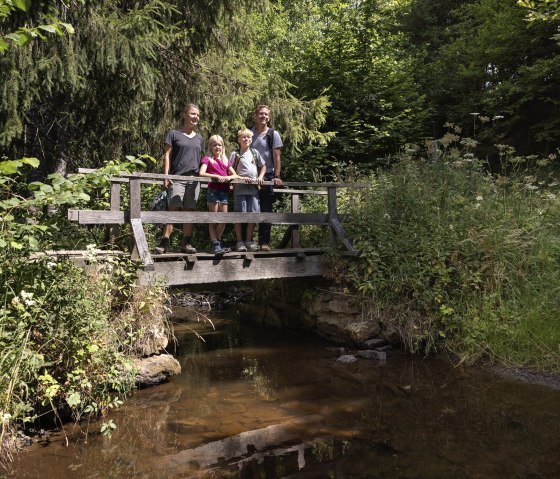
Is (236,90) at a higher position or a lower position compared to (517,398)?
higher

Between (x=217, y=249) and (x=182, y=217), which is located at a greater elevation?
(x=182, y=217)

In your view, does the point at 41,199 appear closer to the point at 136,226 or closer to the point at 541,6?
the point at 136,226

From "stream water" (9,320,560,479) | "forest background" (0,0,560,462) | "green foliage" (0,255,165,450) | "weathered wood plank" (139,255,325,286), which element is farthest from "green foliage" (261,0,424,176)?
"green foliage" (0,255,165,450)

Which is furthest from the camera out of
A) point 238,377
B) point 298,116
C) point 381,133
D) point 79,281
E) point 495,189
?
point 381,133

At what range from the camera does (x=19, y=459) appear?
4207 mm

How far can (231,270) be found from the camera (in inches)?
293

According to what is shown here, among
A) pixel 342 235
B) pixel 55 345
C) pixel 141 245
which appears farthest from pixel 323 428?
pixel 342 235

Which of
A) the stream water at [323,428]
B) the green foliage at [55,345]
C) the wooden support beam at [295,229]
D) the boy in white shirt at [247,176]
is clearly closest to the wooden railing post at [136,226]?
the green foliage at [55,345]

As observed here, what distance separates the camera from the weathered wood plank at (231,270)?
6.75 meters

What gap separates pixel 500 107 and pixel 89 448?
14.7 m

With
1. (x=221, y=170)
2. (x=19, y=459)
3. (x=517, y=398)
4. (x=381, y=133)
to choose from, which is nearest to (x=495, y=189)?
(x=517, y=398)

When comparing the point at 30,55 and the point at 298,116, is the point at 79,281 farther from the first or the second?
the point at 298,116

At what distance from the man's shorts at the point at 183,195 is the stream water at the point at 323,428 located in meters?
2.21

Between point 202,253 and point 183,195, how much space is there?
83 centimetres
